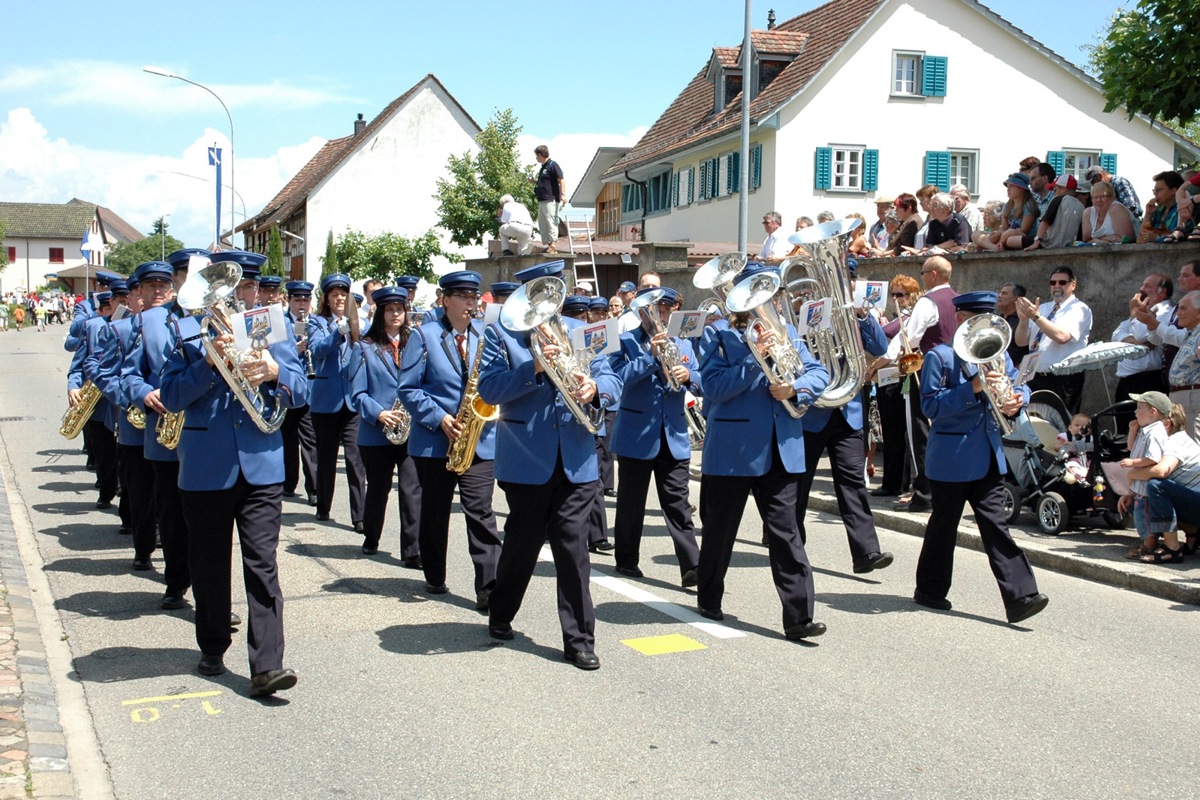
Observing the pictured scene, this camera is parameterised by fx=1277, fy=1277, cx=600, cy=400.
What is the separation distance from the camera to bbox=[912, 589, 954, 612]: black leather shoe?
783cm

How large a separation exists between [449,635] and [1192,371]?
21.2 ft

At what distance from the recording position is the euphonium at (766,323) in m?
6.73

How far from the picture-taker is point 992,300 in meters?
7.44

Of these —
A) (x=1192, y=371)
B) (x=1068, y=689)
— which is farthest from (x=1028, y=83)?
(x=1068, y=689)

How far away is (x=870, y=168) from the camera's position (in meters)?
32.5

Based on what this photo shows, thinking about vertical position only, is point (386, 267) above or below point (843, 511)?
above

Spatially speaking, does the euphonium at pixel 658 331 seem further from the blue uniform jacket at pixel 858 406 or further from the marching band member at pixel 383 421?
the marching band member at pixel 383 421

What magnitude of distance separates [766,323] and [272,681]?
308 cm

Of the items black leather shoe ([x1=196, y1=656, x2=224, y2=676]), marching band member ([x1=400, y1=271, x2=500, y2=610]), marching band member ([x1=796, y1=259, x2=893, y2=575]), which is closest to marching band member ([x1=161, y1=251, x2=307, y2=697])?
black leather shoe ([x1=196, y1=656, x2=224, y2=676])

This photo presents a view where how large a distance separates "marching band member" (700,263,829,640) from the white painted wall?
49.6m

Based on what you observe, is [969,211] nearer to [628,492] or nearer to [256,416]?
[628,492]

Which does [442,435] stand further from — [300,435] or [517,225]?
[517,225]

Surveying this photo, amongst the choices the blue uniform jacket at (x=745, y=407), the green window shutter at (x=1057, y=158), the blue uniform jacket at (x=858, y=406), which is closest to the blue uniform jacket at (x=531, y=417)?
the blue uniform jacket at (x=745, y=407)

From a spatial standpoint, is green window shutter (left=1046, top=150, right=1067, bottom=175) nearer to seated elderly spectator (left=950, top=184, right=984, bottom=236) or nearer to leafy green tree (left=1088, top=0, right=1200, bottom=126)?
seated elderly spectator (left=950, top=184, right=984, bottom=236)
